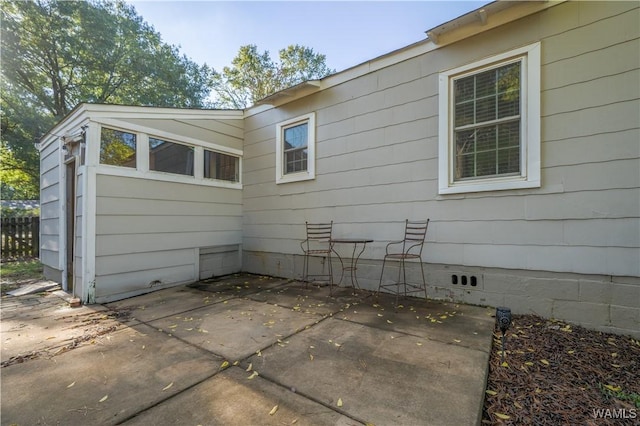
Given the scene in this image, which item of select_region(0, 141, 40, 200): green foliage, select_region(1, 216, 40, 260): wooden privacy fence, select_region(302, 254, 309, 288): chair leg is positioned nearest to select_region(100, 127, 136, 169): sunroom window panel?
select_region(302, 254, 309, 288): chair leg

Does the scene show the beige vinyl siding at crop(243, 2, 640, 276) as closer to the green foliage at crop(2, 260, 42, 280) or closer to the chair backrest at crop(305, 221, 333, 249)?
the chair backrest at crop(305, 221, 333, 249)

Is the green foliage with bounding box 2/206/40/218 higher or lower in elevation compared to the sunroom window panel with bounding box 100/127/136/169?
lower

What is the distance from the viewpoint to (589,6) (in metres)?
2.69

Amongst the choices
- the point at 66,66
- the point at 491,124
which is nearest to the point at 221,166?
the point at 491,124

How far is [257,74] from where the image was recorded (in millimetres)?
15000

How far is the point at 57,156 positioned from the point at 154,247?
2.52 metres

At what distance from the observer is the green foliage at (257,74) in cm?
1488

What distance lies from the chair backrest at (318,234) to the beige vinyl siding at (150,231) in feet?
6.19

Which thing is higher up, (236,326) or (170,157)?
(170,157)

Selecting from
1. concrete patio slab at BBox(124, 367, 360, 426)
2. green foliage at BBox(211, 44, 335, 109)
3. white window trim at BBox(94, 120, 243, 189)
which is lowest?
concrete patio slab at BBox(124, 367, 360, 426)

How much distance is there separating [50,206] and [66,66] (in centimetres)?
814

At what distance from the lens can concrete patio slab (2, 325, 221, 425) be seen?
155 centimetres

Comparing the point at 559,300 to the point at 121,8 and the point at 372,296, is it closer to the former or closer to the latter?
the point at 372,296

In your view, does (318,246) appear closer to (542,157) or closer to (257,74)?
(542,157)
